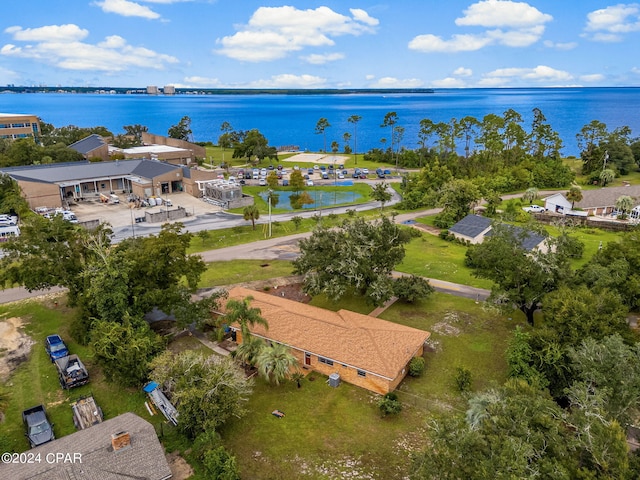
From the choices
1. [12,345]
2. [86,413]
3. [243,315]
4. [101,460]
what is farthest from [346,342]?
[12,345]

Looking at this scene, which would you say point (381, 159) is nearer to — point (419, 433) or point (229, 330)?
point (229, 330)

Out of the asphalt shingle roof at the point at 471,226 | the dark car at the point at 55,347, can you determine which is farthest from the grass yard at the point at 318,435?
→ the asphalt shingle roof at the point at 471,226

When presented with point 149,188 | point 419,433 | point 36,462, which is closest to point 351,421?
point 419,433

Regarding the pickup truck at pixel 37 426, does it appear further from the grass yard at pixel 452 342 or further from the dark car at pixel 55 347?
the grass yard at pixel 452 342

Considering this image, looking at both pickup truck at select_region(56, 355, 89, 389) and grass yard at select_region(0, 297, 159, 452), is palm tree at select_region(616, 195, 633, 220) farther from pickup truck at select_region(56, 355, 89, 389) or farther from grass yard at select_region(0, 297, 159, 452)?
pickup truck at select_region(56, 355, 89, 389)

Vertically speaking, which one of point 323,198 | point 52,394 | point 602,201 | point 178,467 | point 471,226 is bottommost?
point 52,394

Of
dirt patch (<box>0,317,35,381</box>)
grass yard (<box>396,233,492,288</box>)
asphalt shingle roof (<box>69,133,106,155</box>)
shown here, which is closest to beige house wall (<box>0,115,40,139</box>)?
asphalt shingle roof (<box>69,133,106,155</box>)

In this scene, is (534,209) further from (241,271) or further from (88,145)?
(88,145)
